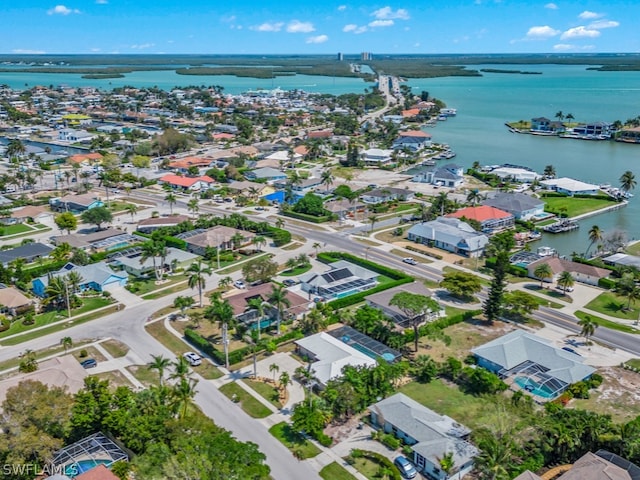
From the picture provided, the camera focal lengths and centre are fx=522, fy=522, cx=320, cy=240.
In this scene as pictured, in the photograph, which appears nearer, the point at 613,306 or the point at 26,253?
the point at 613,306

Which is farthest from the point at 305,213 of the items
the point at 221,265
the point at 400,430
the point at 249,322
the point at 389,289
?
the point at 400,430

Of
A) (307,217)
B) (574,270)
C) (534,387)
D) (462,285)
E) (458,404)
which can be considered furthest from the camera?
(307,217)

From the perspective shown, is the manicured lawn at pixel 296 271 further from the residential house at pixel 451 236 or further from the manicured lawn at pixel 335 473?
the manicured lawn at pixel 335 473

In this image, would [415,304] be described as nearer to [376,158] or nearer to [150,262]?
[150,262]

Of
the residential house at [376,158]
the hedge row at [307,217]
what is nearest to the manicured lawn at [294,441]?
the hedge row at [307,217]

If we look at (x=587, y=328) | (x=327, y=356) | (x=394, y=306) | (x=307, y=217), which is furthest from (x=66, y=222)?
(x=587, y=328)

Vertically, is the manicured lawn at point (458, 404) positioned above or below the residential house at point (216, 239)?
below

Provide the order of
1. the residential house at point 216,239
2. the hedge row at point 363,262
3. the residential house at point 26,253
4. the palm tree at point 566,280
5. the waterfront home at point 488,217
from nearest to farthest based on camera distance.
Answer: the palm tree at point 566,280 < the hedge row at point 363,262 < the residential house at point 26,253 < the residential house at point 216,239 < the waterfront home at point 488,217
